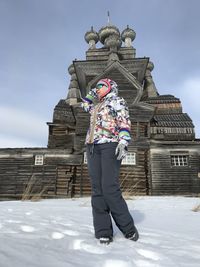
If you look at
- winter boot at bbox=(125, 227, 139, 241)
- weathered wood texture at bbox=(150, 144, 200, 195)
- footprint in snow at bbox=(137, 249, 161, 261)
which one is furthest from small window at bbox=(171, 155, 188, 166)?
footprint in snow at bbox=(137, 249, 161, 261)

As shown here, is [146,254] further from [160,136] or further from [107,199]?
[160,136]

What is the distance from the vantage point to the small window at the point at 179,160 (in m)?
15.8

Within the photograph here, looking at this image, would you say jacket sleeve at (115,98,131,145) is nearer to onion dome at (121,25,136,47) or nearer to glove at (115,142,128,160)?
glove at (115,142,128,160)

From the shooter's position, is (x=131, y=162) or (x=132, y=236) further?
(x=131, y=162)

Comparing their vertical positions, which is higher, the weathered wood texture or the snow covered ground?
the weathered wood texture

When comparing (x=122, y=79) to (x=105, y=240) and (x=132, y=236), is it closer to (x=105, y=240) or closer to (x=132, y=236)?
(x=132, y=236)

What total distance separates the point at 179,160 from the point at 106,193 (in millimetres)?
14646

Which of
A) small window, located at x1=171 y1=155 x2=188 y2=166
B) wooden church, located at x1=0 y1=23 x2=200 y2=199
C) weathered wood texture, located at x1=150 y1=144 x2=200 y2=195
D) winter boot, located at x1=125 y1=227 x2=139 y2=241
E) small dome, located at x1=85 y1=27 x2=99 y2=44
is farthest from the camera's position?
small dome, located at x1=85 y1=27 x2=99 y2=44

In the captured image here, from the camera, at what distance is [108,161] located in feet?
8.11

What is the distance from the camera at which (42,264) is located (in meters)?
1.53

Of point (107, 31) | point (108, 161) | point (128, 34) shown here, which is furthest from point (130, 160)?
point (128, 34)

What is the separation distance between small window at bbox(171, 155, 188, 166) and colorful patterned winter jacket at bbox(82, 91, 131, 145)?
14133mm

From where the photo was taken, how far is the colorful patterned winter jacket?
2562mm

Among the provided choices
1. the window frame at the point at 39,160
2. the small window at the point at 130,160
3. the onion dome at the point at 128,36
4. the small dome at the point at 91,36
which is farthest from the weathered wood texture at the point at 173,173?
the small dome at the point at 91,36
